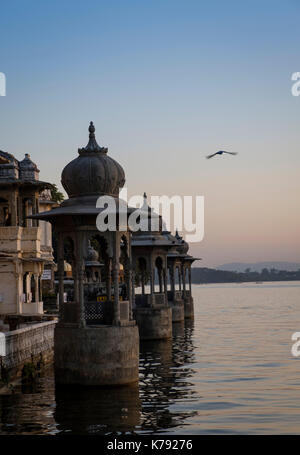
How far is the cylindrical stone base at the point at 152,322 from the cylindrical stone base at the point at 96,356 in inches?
769

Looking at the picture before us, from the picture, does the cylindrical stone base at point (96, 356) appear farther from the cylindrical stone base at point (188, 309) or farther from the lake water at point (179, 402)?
the cylindrical stone base at point (188, 309)

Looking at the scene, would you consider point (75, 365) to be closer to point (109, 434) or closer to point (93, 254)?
point (109, 434)

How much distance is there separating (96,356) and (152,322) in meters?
20.4

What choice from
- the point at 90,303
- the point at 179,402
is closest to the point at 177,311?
the point at 90,303

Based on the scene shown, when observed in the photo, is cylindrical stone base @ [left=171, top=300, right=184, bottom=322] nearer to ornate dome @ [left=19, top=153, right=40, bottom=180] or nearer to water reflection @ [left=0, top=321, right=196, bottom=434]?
ornate dome @ [left=19, top=153, right=40, bottom=180]

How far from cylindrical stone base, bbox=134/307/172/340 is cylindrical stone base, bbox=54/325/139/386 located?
19.5m

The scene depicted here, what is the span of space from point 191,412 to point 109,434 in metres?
3.70

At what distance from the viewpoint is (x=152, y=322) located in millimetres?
44844

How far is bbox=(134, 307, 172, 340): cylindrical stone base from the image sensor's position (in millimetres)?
44688

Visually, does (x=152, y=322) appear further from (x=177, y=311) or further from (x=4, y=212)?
(x=177, y=311)

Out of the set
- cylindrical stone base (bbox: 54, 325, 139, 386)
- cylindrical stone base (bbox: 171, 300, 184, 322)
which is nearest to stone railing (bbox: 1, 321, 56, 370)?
cylindrical stone base (bbox: 54, 325, 139, 386)

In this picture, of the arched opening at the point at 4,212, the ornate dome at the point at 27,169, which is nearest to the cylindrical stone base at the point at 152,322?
the arched opening at the point at 4,212

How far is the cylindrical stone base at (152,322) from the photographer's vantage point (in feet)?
147
